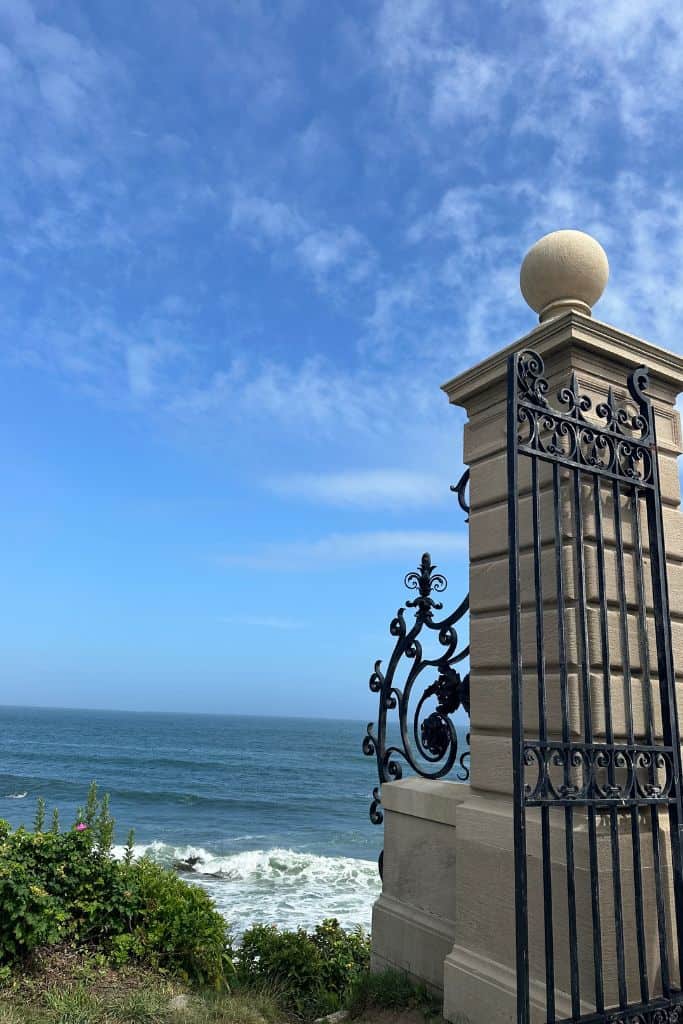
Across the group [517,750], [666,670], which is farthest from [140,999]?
[666,670]

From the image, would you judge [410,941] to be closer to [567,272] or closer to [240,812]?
[567,272]

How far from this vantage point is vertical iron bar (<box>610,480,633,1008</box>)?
11.3ft

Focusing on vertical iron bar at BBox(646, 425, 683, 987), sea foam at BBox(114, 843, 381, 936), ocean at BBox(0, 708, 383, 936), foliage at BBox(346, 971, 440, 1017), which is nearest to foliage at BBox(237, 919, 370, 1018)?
foliage at BBox(346, 971, 440, 1017)

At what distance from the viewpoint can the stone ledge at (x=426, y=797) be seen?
480 centimetres

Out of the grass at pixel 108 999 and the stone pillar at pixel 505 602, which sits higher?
the stone pillar at pixel 505 602

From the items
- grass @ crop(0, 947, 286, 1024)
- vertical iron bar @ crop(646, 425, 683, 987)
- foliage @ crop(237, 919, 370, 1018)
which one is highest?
vertical iron bar @ crop(646, 425, 683, 987)

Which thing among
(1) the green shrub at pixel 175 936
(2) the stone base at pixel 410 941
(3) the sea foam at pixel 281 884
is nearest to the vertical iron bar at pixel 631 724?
(2) the stone base at pixel 410 941

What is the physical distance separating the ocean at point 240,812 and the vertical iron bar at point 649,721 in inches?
451

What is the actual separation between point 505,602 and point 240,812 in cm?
3323

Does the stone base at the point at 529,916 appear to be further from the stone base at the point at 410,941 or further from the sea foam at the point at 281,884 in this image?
the sea foam at the point at 281,884

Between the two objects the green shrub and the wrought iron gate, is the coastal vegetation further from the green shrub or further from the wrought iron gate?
the wrought iron gate

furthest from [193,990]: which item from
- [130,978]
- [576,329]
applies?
[576,329]

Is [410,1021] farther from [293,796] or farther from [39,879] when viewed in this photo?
[293,796]

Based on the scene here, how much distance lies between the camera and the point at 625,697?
3.80 m
